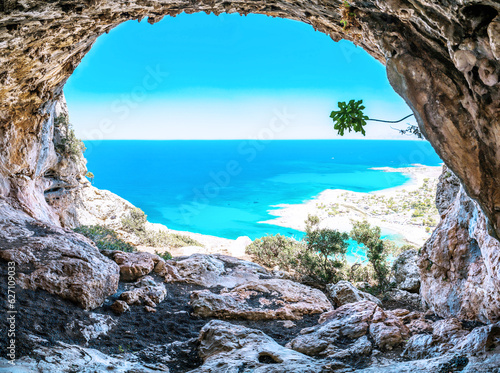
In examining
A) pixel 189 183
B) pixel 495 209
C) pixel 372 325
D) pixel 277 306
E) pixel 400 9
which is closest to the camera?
pixel 400 9

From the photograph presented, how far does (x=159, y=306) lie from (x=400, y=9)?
8650mm

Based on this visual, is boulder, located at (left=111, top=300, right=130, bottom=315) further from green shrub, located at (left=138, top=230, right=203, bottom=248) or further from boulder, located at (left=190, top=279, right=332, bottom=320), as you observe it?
green shrub, located at (left=138, top=230, right=203, bottom=248)

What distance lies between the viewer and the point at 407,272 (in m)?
13.6

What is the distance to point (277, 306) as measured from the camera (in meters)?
9.70

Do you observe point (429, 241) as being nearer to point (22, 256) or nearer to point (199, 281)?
point (199, 281)

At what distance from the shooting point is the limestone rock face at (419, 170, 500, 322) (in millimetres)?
5855

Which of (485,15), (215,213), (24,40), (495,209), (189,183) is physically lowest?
(495,209)

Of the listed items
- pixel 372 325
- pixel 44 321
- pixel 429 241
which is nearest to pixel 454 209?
pixel 429 241

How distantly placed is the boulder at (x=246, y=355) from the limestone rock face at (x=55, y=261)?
3.14 metres

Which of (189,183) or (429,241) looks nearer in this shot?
(429,241)

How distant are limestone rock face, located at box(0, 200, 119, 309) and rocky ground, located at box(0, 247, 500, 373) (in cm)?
29

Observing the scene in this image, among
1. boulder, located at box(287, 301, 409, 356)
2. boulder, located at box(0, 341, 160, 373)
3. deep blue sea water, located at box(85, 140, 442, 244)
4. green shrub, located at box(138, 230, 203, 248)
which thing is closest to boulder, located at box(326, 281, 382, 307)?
boulder, located at box(287, 301, 409, 356)

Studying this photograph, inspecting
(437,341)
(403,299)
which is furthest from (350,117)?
(403,299)

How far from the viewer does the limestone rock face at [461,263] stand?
231 inches
